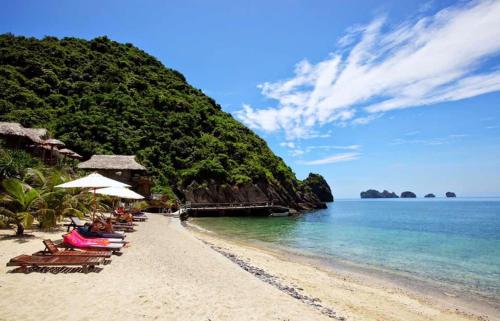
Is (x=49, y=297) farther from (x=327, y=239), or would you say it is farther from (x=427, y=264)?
(x=327, y=239)

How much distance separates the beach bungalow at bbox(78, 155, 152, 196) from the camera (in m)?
35.7

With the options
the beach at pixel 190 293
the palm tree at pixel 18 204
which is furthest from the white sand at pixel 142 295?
the palm tree at pixel 18 204

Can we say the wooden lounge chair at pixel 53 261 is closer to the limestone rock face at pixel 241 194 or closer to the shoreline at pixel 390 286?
the shoreline at pixel 390 286

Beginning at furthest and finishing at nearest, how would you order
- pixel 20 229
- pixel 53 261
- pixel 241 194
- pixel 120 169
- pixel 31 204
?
pixel 241 194, pixel 120 169, pixel 31 204, pixel 20 229, pixel 53 261

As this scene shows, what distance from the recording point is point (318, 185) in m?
127

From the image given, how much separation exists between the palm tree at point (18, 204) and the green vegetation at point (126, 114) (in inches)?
1367

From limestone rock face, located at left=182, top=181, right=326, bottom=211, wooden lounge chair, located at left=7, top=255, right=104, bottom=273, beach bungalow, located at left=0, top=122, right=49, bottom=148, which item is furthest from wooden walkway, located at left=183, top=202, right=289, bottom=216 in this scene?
wooden lounge chair, located at left=7, top=255, right=104, bottom=273

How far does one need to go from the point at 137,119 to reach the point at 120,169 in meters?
24.5

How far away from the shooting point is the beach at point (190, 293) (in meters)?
5.95

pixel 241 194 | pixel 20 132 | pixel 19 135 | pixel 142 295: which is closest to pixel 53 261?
pixel 142 295

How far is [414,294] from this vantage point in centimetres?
1105

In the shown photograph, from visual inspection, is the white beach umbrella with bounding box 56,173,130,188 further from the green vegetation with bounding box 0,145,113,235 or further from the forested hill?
the forested hill

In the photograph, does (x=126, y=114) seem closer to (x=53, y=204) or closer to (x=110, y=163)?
(x=110, y=163)

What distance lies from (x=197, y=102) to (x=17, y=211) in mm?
65029
